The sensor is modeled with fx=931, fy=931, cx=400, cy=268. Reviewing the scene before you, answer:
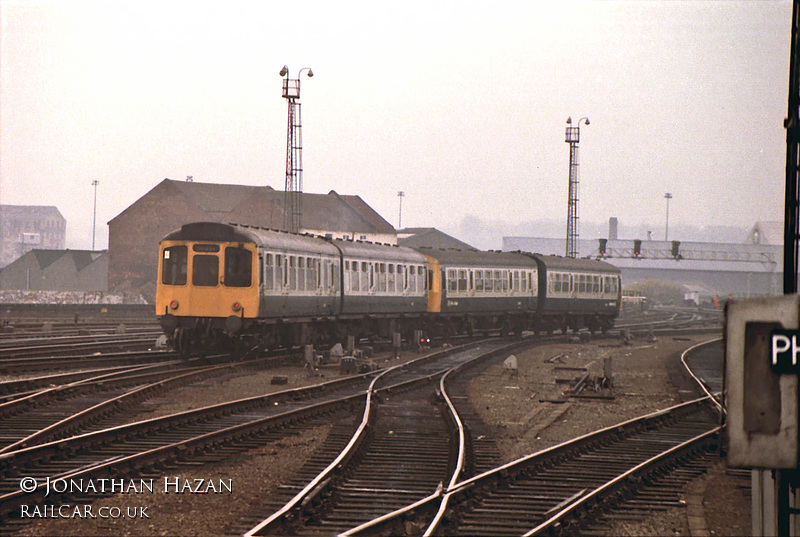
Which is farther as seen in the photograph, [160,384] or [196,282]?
[196,282]

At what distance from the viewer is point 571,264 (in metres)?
41.4

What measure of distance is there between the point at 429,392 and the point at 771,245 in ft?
256

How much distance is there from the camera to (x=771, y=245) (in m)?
87.8

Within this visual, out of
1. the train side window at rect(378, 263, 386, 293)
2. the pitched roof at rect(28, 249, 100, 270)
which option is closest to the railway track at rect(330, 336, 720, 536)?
the train side window at rect(378, 263, 386, 293)

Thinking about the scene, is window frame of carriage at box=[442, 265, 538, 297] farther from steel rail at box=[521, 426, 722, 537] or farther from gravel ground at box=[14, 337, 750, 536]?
steel rail at box=[521, 426, 722, 537]

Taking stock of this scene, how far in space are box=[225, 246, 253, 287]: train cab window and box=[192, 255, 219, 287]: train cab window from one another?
0.96ft

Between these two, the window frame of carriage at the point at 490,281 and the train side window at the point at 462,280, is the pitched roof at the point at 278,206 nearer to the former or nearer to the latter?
the window frame of carriage at the point at 490,281

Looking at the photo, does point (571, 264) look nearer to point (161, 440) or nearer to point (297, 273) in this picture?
point (297, 273)

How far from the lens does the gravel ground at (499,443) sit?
312 inches

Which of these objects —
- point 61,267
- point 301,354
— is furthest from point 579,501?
point 61,267

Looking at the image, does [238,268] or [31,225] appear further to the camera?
[31,225]

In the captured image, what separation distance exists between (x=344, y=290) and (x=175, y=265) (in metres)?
6.20

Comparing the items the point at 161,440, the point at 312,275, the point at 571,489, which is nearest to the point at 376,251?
the point at 312,275

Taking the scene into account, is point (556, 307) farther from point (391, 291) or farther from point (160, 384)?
point (160, 384)
